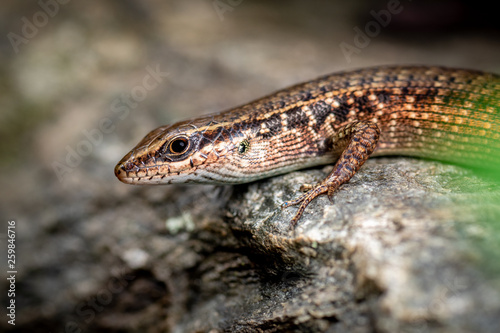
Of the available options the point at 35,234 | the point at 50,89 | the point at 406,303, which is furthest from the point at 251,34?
the point at 406,303
